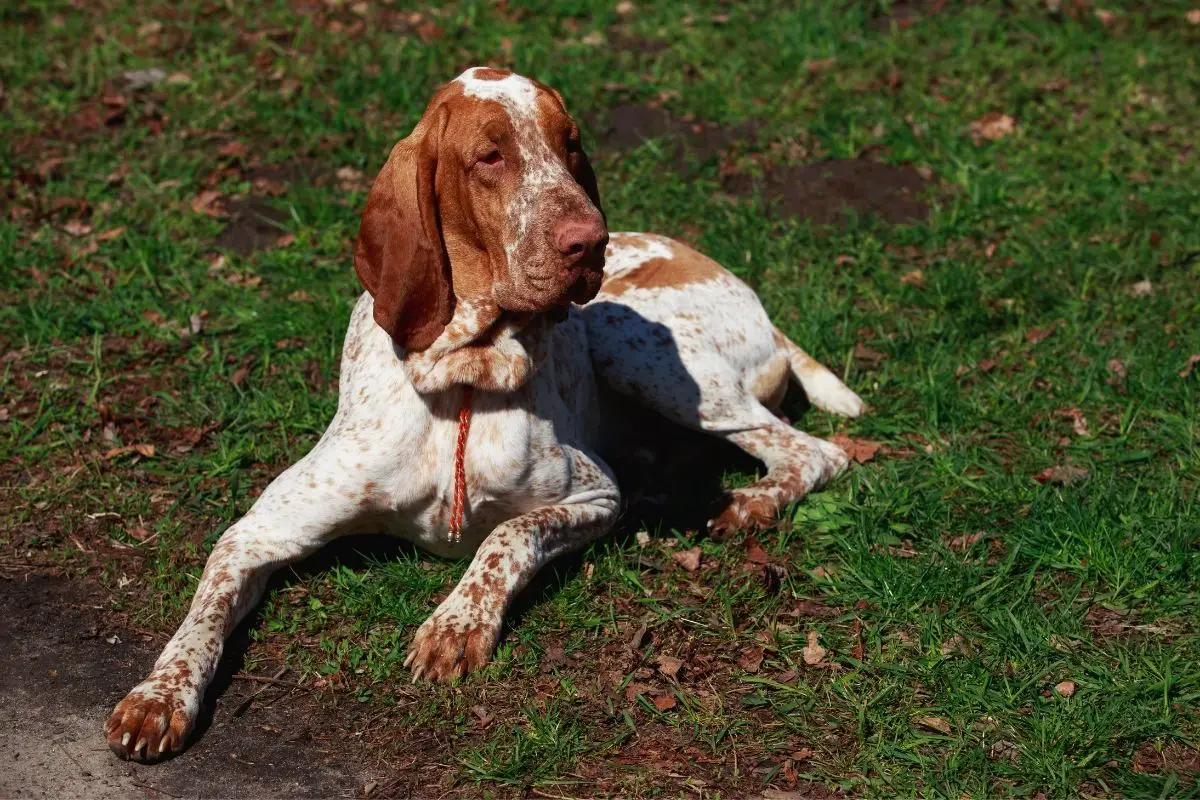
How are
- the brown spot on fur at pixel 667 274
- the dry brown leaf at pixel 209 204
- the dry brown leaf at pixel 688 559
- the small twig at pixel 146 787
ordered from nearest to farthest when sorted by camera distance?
the small twig at pixel 146 787 → the dry brown leaf at pixel 688 559 → the brown spot on fur at pixel 667 274 → the dry brown leaf at pixel 209 204

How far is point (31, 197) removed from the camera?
6.90 meters

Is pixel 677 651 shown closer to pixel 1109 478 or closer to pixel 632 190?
pixel 1109 478

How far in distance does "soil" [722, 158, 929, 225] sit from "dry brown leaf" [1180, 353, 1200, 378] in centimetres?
166

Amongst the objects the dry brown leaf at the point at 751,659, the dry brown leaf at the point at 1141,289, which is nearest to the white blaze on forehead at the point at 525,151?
the dry brown leaf at the point at 751,659

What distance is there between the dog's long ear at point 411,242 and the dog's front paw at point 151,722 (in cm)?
119

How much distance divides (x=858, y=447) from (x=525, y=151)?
2.19 metres

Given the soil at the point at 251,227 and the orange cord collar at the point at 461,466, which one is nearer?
the orange cord collar at the point at 461,466

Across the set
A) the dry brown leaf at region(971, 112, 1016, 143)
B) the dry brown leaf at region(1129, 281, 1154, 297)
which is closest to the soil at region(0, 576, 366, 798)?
the dry brown leaf at region(1129, 281, 1154, 297)

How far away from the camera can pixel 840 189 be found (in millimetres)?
7262

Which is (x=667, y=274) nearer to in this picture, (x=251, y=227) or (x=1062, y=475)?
(x=1062, y=475)

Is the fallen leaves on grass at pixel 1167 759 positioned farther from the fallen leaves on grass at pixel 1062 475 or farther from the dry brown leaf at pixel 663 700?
the fallen leaves on grass at pixel 1062 475

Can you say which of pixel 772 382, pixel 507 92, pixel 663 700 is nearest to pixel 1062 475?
pixel 772 382

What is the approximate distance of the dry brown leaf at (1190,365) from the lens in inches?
227

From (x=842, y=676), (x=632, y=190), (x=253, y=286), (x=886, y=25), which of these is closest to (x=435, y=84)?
(x=632, y=190)
